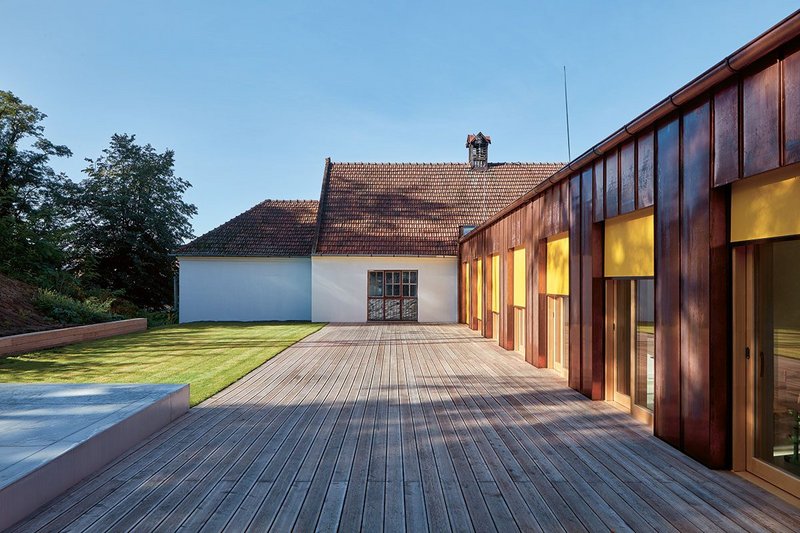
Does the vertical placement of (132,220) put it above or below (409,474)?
above

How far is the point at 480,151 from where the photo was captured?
21969mm

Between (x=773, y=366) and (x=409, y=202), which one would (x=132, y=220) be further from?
(x=773, y=366)

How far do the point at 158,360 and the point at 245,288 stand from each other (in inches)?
414

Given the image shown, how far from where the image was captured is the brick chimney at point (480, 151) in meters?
22.0

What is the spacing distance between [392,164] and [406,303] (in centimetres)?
760

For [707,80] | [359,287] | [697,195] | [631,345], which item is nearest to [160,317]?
[359,287]

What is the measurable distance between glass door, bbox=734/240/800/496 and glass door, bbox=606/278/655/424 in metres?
1.18

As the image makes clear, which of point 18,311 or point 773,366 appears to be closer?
point 773,366

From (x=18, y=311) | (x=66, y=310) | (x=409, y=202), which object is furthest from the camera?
(x=409, y=202)

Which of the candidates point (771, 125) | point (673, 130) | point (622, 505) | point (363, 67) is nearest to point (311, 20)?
point (363, 67)

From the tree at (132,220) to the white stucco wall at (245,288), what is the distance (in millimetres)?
7073

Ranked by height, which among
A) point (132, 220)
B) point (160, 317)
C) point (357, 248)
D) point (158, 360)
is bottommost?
point (160, 317)

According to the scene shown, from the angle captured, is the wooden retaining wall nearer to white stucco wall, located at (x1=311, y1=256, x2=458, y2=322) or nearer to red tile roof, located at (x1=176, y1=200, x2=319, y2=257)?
red tile roof, located at (x1=176, y1=200, x2=319, y2=257)

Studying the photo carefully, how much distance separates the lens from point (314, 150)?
2428 centimetres
